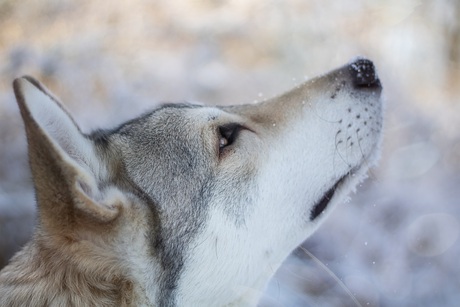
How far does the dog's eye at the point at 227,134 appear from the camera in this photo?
1.14 metres

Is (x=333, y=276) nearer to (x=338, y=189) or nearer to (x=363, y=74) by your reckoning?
(x=338, y=189)

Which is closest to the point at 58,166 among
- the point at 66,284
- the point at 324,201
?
the point at 66,284

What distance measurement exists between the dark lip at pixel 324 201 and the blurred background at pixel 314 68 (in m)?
0.50

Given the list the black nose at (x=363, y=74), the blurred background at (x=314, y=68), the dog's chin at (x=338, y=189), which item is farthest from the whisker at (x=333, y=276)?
the black nose at (x=363, y=74)

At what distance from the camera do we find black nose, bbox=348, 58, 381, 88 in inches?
49.8

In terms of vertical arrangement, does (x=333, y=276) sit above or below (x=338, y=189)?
below

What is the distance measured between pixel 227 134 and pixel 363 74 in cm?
39

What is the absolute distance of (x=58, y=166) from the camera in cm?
82

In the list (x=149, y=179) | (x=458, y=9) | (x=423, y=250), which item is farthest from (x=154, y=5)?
(x=423, y=250)

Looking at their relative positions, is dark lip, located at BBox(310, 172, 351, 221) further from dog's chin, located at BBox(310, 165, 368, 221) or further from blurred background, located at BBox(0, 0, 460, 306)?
blurred background, located at BBox(0, 0, 460, 306)

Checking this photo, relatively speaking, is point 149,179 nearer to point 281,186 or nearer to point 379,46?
point 281,186

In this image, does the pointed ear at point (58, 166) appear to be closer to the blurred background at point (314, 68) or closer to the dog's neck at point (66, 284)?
the dog's neck at point (66, 284)

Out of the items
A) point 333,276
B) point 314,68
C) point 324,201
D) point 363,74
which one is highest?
point 363,74

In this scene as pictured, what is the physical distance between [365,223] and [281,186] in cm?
72
